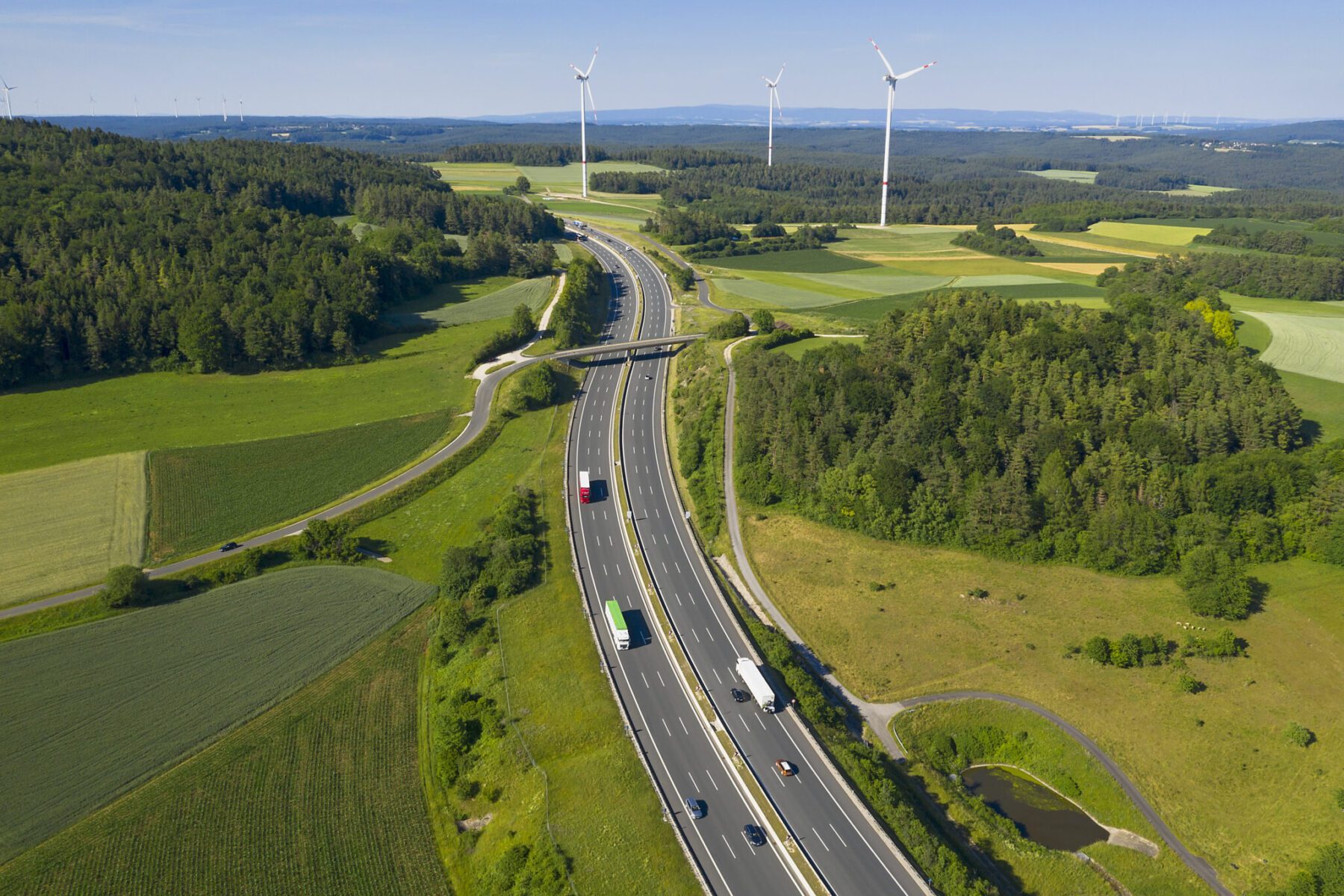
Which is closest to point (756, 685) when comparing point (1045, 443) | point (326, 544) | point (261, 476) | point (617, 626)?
point (617, 626)

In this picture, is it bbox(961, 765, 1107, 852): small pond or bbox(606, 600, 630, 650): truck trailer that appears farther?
bbox(606, 600, 630, 650): truck trailer

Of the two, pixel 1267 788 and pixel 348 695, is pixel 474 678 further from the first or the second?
pixel 1267 788

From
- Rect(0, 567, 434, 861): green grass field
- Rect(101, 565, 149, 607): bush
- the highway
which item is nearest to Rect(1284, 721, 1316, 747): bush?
the highway

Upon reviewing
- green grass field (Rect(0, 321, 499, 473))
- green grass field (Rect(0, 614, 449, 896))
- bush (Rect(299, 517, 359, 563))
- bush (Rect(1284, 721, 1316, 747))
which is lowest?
green grass field (Rect(0, 614, 449, 896))

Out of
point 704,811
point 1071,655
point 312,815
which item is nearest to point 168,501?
point 312,815

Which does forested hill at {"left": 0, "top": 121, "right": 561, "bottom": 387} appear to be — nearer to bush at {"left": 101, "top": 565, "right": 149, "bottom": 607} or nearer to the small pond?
bush at {"left": 101, "top": 565, "right": 149, "bottom": 607}

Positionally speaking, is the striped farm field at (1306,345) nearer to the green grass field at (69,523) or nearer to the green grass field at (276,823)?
the green grass field at (276,823)

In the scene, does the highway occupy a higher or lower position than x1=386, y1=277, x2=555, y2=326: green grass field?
lower
